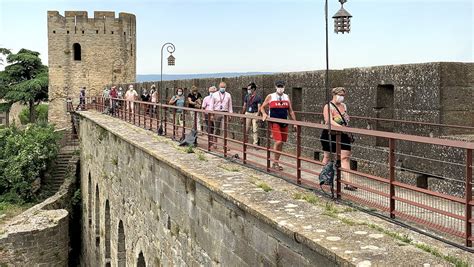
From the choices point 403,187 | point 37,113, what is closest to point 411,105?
point 403,187

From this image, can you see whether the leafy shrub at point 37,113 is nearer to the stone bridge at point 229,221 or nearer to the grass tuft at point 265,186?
the stone bridge at point 229,221

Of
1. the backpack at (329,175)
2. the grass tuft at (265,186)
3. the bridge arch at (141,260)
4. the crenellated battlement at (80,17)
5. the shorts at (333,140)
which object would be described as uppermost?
the crenellated battlement at (80,17)

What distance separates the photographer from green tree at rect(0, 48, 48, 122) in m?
50.6

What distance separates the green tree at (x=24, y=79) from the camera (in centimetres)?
5056

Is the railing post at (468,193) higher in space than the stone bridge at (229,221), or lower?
higher

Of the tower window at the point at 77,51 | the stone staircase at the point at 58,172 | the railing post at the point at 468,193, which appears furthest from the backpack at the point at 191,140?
the tower window at the point at 77,51

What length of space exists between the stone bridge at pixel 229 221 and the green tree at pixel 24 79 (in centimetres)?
4025

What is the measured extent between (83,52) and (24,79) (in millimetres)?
17873

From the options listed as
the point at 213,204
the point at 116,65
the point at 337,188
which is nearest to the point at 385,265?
the point at 337,188

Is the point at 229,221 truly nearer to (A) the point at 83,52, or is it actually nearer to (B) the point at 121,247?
(B) the point at 121,247

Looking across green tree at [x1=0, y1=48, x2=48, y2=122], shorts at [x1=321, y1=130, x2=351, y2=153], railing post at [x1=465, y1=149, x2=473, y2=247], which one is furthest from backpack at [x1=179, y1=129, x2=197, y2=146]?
green tree at [x1=0, y1=48, x2=48, y2=122]

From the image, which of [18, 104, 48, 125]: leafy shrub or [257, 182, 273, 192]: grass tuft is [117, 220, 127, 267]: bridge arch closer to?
[257, 182, 273, 192]: grass tuft

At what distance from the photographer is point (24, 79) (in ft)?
177

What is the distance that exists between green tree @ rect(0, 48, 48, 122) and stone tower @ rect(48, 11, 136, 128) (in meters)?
12.0
